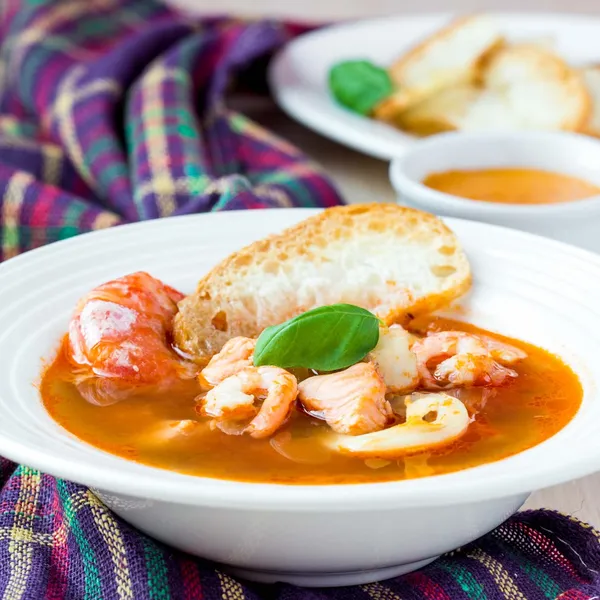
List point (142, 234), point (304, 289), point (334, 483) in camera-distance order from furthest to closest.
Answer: point (142, 234), point (304, 289), point (334, 483)

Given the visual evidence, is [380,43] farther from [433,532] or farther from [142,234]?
[433,532]

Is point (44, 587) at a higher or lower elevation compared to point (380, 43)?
higher

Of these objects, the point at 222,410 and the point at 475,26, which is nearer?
the point at 222,410

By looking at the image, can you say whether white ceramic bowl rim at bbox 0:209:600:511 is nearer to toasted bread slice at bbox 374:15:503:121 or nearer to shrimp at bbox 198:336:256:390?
shrimp at bbox 198:336:256:390

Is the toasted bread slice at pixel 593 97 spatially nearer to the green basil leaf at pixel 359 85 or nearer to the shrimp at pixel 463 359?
the green basil leaf at pixel 359 85

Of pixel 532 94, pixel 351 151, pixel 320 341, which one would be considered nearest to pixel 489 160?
pixel 532 94

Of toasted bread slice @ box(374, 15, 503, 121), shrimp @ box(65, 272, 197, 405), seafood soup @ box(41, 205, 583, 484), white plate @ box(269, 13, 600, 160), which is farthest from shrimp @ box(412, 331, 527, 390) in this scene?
white plate @ box(269, 13, 600, 160)

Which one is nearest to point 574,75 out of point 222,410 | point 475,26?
point 475,26

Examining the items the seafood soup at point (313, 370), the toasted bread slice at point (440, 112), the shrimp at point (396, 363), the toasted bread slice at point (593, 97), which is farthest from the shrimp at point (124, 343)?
the toasted bread slice at point (593, 97)
